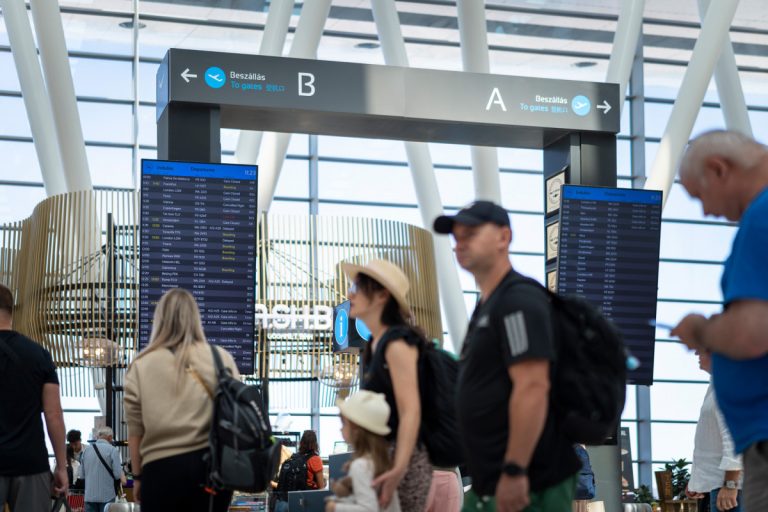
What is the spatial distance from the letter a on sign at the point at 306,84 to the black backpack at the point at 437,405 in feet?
Result: 17.0

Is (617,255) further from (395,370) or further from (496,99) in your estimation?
(395,370)

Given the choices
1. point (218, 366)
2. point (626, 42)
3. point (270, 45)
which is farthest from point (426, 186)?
point (218, 366)

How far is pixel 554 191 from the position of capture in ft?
34.8

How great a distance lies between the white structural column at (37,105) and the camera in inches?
715

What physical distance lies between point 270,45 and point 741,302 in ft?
51.4

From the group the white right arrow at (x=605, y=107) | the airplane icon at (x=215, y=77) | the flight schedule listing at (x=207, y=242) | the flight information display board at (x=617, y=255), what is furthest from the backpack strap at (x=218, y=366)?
the white right arrow at (x=605, y=107)

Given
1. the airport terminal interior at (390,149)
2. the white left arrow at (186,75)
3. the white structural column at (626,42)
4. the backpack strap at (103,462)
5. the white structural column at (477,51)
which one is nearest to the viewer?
the white left arrow at (186,75)

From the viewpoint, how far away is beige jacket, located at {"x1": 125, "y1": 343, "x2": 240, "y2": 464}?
511 cm

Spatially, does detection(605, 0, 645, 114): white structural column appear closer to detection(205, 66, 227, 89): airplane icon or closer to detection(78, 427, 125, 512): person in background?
detection(78, 427, 125, 512): person in background

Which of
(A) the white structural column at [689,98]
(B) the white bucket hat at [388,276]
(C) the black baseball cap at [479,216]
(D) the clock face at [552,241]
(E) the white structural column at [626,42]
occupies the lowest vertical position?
(B) the white bucket hat at [388,276]

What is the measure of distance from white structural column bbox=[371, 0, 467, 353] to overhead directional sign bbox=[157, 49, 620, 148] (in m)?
10.9

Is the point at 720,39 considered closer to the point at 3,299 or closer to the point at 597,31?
the point at 3,299

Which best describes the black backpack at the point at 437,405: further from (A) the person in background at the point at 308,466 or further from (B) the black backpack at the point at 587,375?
(A) the person in background at the point at 308,466

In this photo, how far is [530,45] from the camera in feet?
103
